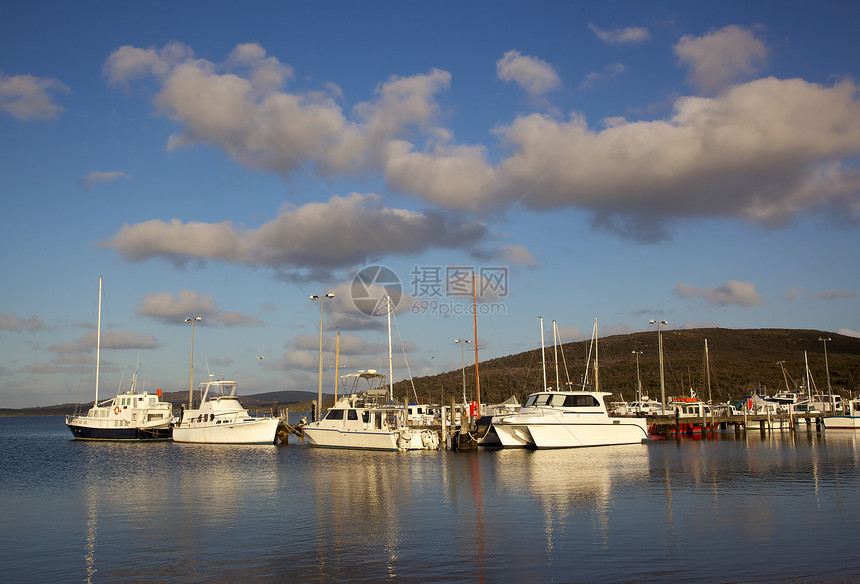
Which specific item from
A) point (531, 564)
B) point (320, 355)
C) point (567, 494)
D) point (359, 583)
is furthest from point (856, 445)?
point (359, 583)

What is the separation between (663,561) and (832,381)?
117129mm

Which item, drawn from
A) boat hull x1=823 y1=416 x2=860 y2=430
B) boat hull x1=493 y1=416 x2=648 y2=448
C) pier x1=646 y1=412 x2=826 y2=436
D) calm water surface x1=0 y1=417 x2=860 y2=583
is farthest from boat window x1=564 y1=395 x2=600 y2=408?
boat hull x1=823 y1=416 x2=860 y2=430

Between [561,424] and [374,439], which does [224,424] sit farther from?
[561,424]

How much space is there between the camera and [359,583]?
13.3 m

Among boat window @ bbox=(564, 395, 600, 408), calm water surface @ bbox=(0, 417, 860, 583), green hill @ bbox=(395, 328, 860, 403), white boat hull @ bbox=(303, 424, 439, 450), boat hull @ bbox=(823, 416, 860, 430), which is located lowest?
boat hull @ bbox=(823, 416, 860, 430)

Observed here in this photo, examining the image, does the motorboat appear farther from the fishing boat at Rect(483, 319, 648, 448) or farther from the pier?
the pier

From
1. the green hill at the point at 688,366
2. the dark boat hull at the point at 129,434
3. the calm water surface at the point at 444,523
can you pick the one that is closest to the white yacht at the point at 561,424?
the calm water surface at the point at 444,523

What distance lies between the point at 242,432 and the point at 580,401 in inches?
1051

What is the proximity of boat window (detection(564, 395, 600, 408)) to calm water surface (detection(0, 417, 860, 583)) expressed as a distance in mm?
9086

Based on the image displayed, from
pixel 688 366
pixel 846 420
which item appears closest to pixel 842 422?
pixel 846 420

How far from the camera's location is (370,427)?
4631cm

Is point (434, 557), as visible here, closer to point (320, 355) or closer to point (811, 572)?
point (811, 572)

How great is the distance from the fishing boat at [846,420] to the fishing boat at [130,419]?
63.3m

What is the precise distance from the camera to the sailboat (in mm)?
45812
